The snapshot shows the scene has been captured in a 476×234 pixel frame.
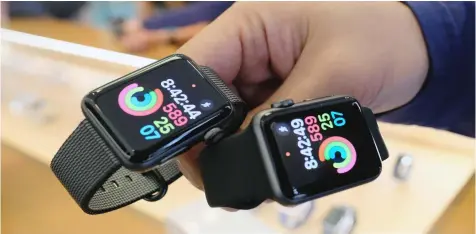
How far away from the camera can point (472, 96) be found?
1.53 feet

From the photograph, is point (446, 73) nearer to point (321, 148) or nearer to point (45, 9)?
point (321, 148)

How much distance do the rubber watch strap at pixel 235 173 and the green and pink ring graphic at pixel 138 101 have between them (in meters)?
0.03

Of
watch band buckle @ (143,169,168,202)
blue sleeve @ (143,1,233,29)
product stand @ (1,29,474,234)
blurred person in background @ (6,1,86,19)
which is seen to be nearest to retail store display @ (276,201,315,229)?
product stand @ (1,29,474,234)

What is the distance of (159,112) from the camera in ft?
0.75

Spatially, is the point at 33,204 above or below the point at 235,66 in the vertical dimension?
below

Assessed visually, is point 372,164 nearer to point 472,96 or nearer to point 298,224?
point 298,224

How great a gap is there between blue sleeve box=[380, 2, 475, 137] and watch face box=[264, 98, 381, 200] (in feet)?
0.65

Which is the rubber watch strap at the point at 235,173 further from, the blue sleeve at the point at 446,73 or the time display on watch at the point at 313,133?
the blue sleeve at the point at 446,73

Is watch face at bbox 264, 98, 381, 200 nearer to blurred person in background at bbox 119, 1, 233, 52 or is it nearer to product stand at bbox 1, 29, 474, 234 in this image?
product stand at bbox 1, 29, 474, 234

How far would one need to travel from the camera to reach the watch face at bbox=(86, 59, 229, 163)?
0.72 ft

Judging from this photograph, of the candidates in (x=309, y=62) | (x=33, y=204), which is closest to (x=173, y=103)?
(x=309, y=62)

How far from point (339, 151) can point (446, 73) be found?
24 centimetres

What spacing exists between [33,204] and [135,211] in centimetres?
12

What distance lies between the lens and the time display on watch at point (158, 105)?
0.73ft
